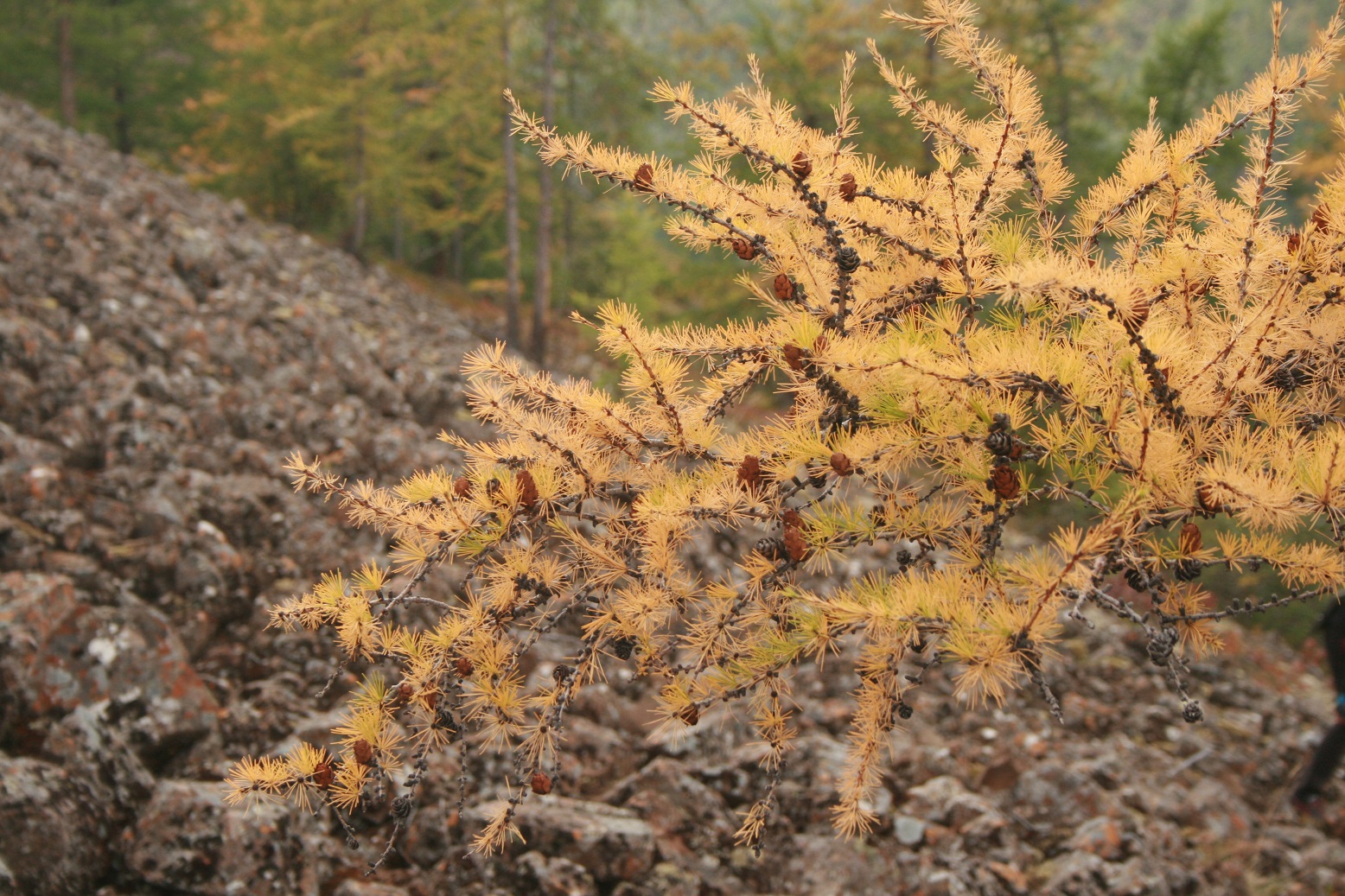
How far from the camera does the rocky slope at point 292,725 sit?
3273 mm

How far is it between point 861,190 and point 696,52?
11758 millimetres

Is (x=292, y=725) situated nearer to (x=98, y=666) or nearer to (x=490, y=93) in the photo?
(x=98, y=666)

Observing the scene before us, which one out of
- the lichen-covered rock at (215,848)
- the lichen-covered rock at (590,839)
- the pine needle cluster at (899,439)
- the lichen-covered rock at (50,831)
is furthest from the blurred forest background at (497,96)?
the lichen-covered rock at (50,831)

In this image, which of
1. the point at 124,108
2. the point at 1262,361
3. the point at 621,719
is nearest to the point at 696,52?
the point at 621,719

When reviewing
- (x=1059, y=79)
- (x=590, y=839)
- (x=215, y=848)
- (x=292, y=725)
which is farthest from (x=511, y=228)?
(x=215, y=848)

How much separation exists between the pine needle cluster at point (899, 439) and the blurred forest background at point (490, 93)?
6775 mm

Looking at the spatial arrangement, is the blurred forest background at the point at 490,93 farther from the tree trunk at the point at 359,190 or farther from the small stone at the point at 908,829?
the small stone at the point at 908,829

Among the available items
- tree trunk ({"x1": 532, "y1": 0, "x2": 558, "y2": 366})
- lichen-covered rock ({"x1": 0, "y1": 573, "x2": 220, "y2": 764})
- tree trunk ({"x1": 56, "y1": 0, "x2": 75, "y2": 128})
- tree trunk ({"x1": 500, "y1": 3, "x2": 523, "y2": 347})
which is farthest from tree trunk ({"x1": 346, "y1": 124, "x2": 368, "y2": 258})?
lichen-covered rock ({"x1": 0, "y1": 573, "x2": 220, "y2": 764})

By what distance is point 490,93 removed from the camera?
1330 cm

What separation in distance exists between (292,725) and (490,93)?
12.0 metres

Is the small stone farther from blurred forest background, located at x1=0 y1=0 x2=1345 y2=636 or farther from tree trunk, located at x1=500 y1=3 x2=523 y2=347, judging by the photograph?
tree trunk, located at x1=500 y1=3 x2=523 y2=347

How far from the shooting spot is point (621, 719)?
4.91 metres

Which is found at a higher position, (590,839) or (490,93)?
(490,93)

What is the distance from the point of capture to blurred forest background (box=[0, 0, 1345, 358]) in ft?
36.6
